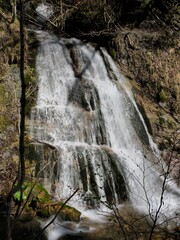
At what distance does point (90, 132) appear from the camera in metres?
8.64

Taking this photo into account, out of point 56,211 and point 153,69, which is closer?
point 56,211

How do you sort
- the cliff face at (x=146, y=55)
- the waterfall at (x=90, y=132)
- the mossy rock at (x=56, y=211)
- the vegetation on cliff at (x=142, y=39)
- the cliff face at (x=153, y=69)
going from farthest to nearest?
the cliff face at (x=153, y=69)
the cliff face at (x=146, y=55)
the vegetation on cliff at (x=142, y=39)
the waterfall at (x=90, y=132)
the mossy rock at (x=56, y=211)

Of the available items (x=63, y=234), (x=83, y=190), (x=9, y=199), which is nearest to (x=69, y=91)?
(x=83, y=190)

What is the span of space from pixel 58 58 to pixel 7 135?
4041 mm

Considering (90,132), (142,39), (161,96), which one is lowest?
(90,132)

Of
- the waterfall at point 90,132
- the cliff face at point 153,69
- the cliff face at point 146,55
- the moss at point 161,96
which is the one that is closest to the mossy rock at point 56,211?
the waterfall at point 90,132

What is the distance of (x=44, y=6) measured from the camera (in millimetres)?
13320

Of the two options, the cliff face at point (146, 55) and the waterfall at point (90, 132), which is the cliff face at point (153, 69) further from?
the waterfall at point (90, 132)

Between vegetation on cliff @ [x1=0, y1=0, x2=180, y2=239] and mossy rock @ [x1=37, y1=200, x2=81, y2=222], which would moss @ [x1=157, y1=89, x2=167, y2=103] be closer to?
vegetation on cliff @ [x1=0, y1=0, x2=180, y2=239]

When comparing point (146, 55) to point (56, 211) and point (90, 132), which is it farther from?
point (56, 211)

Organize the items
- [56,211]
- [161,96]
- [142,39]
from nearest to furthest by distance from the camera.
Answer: [56,211] → [161,96] → [142,39]

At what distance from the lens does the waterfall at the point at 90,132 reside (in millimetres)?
7238

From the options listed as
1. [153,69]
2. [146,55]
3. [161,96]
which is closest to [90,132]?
[161,96]

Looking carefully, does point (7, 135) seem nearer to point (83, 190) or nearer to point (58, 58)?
point (83, 190)
